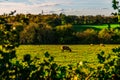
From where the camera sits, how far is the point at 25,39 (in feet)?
315

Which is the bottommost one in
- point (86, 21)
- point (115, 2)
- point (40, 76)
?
point (86, 21)

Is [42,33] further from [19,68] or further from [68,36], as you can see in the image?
[19,68]

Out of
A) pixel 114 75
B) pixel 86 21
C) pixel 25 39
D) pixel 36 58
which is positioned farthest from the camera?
pixel 86 21

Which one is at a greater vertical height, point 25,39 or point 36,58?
point 36,58

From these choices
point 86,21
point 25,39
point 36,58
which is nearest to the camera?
point 36,58

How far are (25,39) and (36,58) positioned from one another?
300 feet

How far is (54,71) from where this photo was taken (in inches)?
196

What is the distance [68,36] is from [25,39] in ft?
35.8

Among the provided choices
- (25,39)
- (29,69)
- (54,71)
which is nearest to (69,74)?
(54,71)

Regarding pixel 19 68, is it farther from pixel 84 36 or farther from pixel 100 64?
pixel 84 36

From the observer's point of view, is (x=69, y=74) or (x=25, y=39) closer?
(x=69, y=74)

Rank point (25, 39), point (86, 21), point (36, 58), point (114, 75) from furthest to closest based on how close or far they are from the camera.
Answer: point (86, 21) → point (25, 39) → point (36, 58) → point (114, 75)

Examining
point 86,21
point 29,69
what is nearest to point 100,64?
point 29,69

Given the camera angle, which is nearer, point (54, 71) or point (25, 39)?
point (54, 71)
